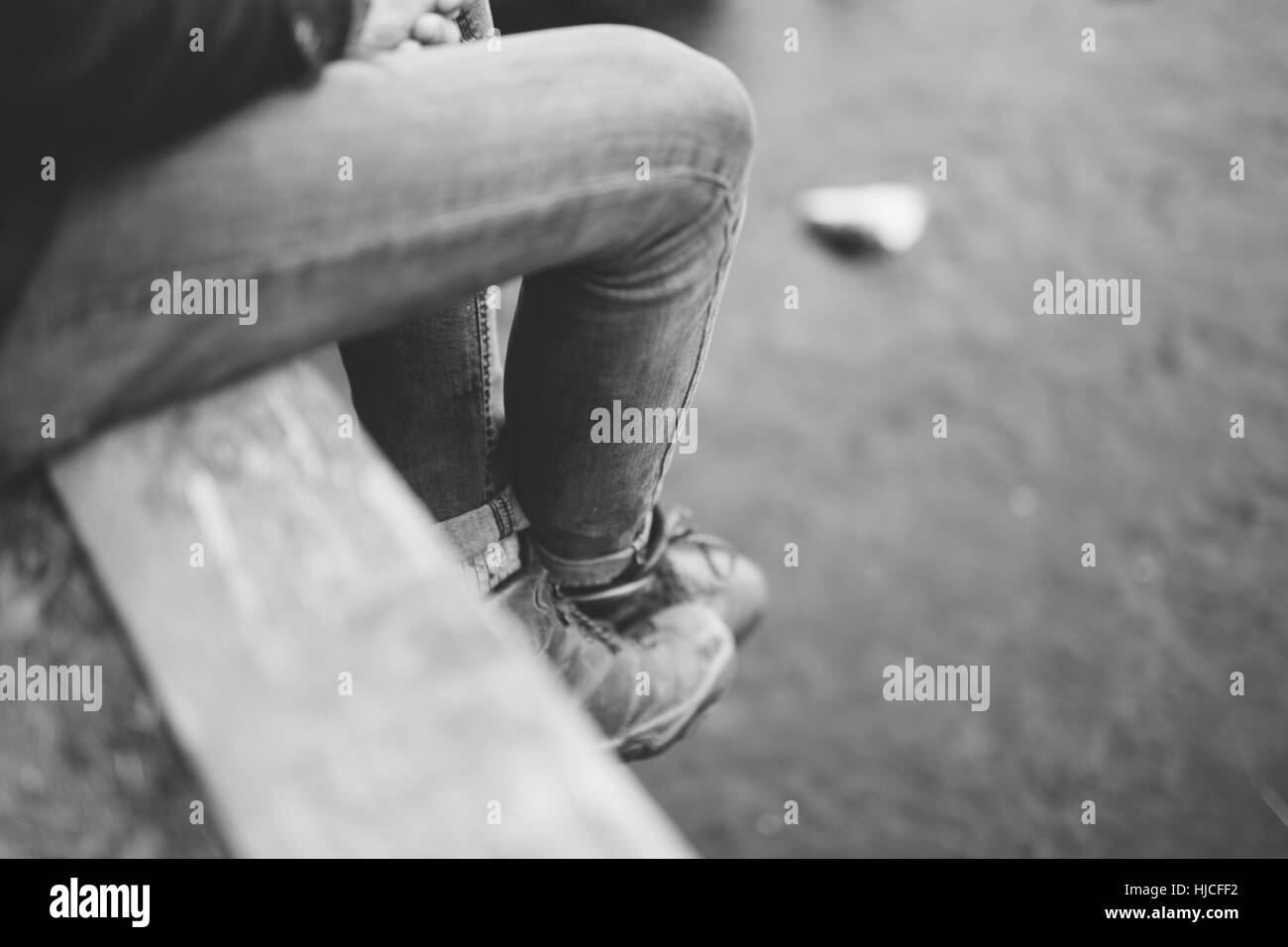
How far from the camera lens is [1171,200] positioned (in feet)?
7.16

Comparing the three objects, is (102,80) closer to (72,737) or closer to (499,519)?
(72,737)

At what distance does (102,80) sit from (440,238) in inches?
6.3

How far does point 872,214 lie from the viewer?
2.09m

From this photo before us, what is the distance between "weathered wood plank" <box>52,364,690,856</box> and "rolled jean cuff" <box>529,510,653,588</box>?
34 cm

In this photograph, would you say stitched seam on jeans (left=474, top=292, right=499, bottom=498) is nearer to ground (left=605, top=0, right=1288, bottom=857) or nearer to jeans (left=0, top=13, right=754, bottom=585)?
jeans (left=0, top=13, right=754, bottom=585)

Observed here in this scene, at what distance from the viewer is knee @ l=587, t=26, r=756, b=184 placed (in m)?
0.58

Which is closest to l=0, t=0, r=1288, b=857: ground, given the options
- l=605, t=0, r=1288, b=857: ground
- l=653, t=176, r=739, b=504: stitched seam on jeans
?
l=605, t=0, r=1288, b=857: ground

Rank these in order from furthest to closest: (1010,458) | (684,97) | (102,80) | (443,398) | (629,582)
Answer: (1010,458) < (629,582) < (443,398) < (684,97) < (102,80)

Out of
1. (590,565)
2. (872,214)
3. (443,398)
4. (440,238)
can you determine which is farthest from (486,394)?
(872,214)

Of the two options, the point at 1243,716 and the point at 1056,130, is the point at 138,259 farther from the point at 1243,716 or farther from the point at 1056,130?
the point at 1056,130

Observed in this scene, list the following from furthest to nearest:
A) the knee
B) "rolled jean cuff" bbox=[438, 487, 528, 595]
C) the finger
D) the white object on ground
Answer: the white object on ground
"rolled jean cuff" bbox=[438, 487, 528, 595]
the finger
the knee

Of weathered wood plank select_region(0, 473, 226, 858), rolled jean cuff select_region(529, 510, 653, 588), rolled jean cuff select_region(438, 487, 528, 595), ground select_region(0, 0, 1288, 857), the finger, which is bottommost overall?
ground select_region(0, 0, 1288, 857)

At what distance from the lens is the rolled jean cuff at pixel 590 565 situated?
847mm
